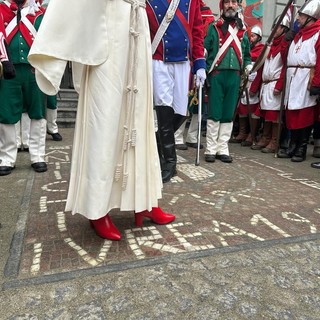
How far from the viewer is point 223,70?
4625mm

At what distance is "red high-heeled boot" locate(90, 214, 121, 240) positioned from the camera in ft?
6.90

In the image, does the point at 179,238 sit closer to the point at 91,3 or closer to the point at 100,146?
the point at 100,146

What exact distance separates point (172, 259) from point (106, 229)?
47 centimetres

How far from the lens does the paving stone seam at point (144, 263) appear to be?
1659mm

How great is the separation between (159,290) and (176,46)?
228 cm

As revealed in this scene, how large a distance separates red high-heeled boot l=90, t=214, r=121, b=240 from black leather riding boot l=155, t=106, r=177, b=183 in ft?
4.55

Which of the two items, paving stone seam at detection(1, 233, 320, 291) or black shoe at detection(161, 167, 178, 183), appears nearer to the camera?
paving stone seam at detection(1, 233, 320, 291)

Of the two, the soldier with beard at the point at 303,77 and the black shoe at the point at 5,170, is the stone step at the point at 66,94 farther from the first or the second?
the soldier with beard at the point at 303,77

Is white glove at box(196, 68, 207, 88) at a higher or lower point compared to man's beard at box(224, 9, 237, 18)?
lower

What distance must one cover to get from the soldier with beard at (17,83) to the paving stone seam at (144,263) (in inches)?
88.5

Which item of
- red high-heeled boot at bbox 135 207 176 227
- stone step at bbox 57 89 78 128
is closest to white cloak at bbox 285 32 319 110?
red high-heeled boot at bbox 135 207 176 227

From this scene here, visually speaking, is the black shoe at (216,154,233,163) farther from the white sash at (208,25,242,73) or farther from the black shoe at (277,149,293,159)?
the white sash at (208,25,242,73)

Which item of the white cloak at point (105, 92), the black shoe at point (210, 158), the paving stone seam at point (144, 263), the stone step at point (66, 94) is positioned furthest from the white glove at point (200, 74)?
the stone step at point (66, 94)

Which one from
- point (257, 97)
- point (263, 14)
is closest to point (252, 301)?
point (257, 97)
